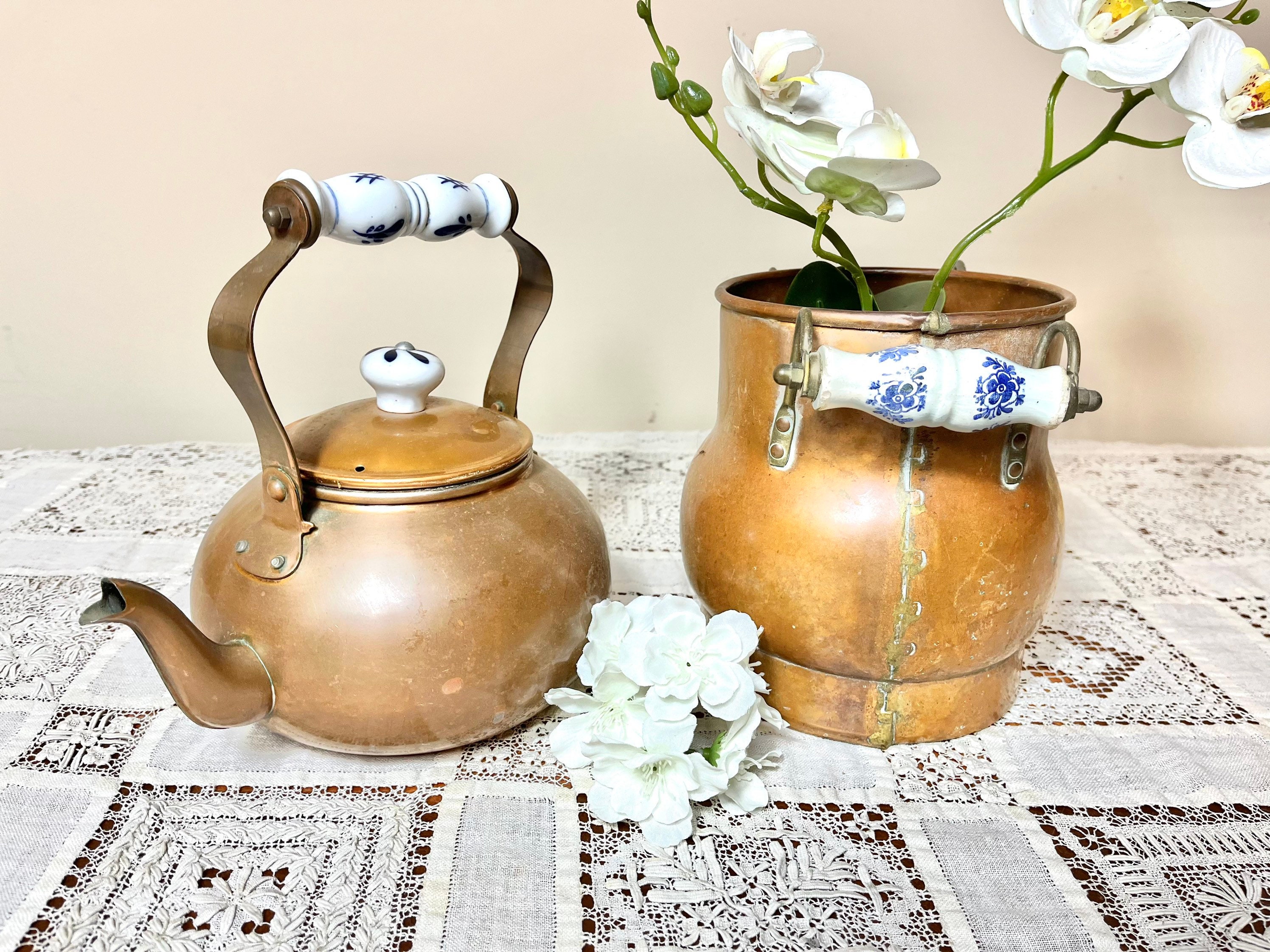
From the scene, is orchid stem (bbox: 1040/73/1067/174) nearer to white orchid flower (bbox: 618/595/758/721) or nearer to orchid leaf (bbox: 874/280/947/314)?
orchid leaf (bbox: 874/280/947/314)

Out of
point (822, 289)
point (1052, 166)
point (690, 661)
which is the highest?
point (1052, 166)

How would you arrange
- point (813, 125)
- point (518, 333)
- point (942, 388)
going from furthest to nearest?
point (518, 333) → point (813, 125) → point (942, 388)

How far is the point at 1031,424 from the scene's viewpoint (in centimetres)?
63

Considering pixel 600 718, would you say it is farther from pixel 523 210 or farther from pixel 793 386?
pixel 523 210

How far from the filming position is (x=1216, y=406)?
1.50 metres

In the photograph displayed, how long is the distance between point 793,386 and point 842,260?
139mm

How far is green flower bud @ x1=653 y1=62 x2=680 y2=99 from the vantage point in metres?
0.67

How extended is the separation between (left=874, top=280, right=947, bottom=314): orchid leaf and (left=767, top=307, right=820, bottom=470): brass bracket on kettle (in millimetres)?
141

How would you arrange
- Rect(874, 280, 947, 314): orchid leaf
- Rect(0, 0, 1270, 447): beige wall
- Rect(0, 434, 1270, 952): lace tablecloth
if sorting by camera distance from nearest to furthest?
Rect(0, 434, 1270, 952): lace tablecloth
Rect(874, 280, 947, 314): orchid leaf
Rect(0, 0, 1270, 447): beige wall

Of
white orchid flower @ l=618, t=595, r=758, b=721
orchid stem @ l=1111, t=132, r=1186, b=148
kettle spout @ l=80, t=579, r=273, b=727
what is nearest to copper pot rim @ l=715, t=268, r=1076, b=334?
orchid stem @ l=1111, t=132, r=1186, b=148

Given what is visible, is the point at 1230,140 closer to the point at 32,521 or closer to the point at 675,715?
the point at 675,715

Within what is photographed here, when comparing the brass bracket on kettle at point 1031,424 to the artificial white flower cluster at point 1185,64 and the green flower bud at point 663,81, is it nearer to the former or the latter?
the artificial white flower cluster at point 1185,64

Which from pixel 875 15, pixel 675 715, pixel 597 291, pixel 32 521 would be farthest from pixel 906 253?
pixel 32 521

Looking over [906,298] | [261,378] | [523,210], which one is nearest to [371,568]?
[261,378]
